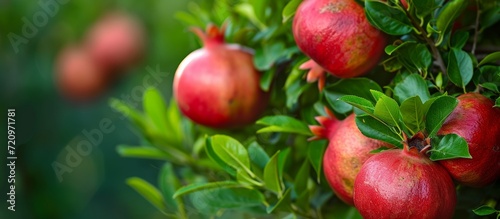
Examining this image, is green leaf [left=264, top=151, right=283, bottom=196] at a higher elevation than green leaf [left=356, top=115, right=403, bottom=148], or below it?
below

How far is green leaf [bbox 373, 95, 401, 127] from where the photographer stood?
0.68 meters

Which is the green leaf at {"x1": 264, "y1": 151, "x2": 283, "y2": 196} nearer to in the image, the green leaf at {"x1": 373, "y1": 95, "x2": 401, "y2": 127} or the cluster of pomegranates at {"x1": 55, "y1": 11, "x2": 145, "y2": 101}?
the green leaf at {"x1": 373, "y1": 95, "x2": 401, "y2": 127}

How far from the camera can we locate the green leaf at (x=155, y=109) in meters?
1.23

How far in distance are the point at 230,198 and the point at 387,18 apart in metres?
0.29

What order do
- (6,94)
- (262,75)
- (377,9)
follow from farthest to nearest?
(6,94), (262,75), (377,9)

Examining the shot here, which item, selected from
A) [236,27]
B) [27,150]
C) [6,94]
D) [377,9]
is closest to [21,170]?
[27,150]

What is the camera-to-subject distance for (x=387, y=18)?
0.75 meters

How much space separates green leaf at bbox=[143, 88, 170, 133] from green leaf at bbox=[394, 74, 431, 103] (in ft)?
1.84

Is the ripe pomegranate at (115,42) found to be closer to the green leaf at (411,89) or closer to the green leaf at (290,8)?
the green leaf at (290,8)

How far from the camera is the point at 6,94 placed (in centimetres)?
185

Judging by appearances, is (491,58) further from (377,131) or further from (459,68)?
(377,131)

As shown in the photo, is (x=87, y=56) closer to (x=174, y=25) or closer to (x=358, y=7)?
(x=174, y=25)

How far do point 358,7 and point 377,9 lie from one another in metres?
0.04

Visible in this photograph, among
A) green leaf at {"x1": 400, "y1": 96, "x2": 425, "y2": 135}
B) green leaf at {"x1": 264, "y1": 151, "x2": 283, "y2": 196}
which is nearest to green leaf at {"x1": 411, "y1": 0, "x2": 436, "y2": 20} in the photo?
green leaf at {"x1": 400, "y1": 96, "x2": 425, "y2": 135}
